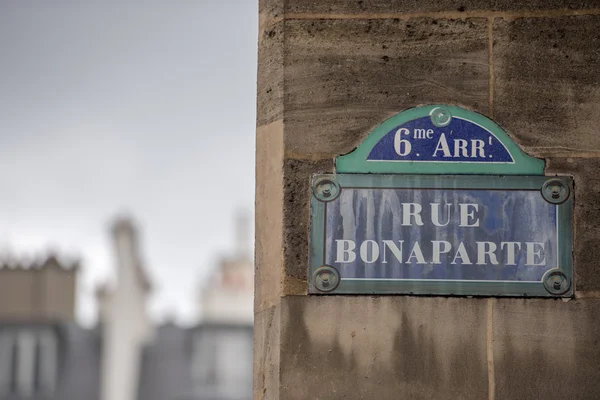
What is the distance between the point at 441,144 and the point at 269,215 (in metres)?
0.57

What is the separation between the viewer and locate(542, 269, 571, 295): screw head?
5387mm

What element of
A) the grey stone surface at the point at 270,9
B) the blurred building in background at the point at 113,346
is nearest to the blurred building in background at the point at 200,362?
the blurred building in background at the point at 113,346

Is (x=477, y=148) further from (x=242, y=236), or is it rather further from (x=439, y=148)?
(x=242, y=236)

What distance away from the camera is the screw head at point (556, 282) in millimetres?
5387

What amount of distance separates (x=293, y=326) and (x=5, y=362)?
34.1 m

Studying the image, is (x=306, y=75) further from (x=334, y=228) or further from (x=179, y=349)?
(x=179, y=349)

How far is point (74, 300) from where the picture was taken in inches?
1570

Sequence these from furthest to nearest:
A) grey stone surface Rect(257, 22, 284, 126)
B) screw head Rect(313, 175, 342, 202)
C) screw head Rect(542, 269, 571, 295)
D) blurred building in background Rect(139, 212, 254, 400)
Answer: blurred building in background Rect(139, 212, 254, 400), grey stone surface Rect(257, 22, 284, 126), screw head Rect(313, 175, 342, 202), screw head Rect(542, 269, 571, 295)

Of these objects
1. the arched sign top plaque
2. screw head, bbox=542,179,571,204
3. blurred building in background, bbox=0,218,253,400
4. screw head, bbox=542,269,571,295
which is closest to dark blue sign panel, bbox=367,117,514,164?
the arched sign top plaque

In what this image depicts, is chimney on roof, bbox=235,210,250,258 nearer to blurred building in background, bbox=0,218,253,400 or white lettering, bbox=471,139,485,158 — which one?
blurred building in background, bbox=0,218,253,400

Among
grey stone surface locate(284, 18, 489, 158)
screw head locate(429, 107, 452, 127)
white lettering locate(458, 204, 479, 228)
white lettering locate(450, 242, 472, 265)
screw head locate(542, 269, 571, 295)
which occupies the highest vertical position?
grey stone surface locate(284, 18, 489, 158)

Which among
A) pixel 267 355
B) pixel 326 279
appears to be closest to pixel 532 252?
pixel 326 279

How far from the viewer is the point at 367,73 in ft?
18.3

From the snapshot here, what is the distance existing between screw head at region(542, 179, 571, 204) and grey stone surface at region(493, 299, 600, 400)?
1.05 ft
